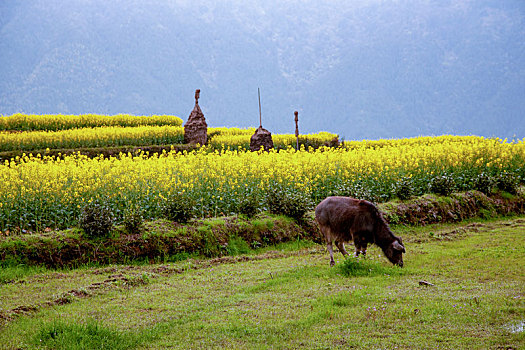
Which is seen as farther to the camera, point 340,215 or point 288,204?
point 288,204

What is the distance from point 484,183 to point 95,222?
13.6m

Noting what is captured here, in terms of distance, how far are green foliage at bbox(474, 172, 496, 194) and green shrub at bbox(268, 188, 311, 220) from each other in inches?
303

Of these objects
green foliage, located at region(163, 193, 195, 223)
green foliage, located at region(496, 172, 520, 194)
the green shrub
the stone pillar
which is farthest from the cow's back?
the stone pillar

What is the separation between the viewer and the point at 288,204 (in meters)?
13.4

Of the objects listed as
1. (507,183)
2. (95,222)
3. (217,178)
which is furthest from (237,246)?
(507,183)

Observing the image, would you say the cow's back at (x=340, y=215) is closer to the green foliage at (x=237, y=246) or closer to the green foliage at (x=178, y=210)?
the green foliage at (x=237, y=246)

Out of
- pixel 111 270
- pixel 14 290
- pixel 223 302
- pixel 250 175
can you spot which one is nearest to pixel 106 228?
pixel 111 270

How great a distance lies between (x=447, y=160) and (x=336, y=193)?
6165 mm

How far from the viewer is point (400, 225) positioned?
47.6 ft

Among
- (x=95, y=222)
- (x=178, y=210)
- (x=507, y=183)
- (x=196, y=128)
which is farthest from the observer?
(x=196, y=128)

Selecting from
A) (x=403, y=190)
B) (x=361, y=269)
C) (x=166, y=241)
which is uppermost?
(x=403, y=190)

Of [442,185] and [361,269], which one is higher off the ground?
[442,185]

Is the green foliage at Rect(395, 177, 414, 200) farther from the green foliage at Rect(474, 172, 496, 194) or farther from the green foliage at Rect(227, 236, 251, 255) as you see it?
the green foliage at Rect(227, 236, 251, 255)

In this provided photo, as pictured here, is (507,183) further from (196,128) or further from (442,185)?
(196,128)
